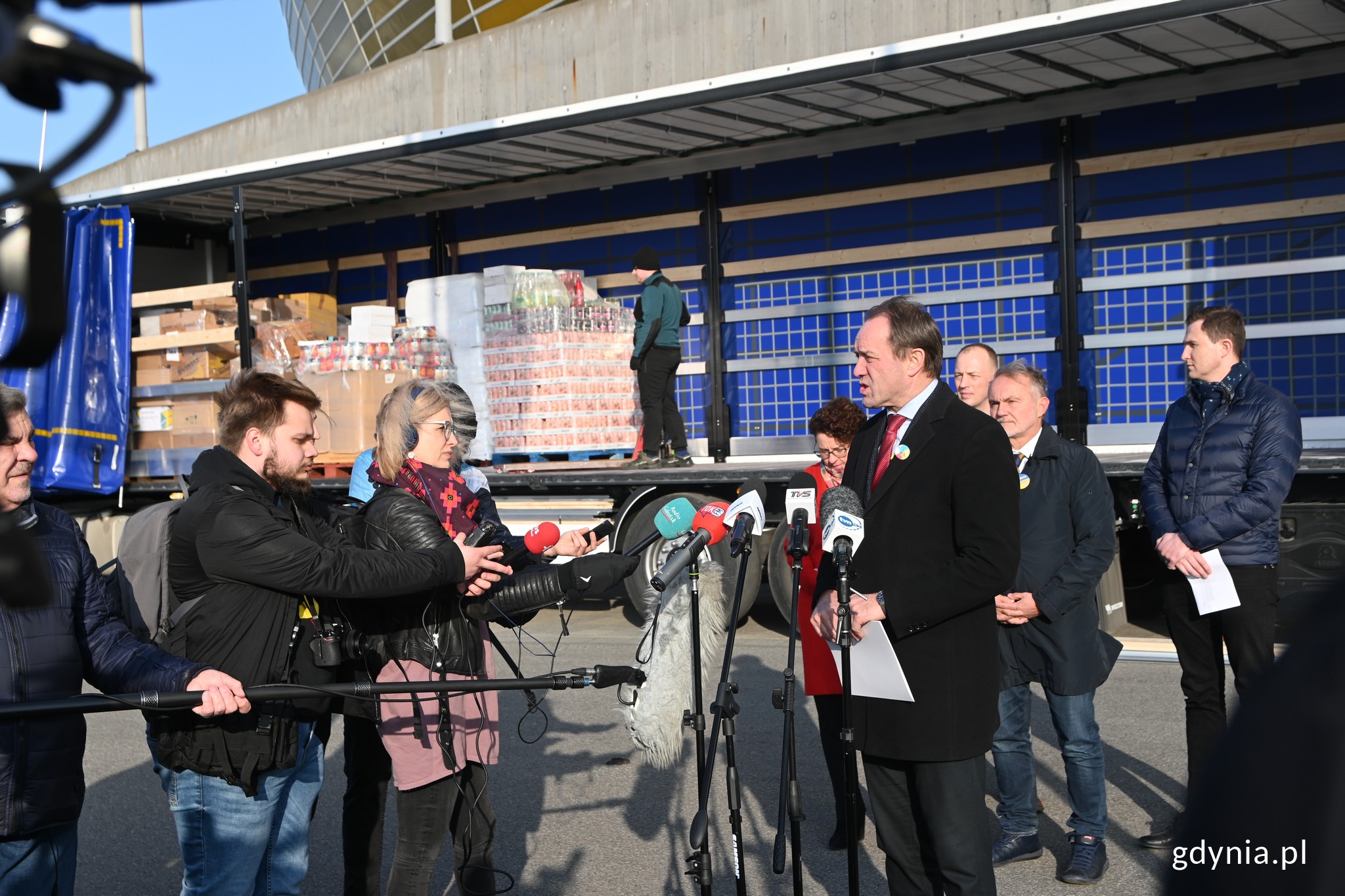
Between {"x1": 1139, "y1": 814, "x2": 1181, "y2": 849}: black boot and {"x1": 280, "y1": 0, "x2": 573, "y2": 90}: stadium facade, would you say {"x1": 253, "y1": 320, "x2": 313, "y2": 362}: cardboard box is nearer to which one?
{"x1": 1139, "y1": 814, "x2": 1181, "y2": 849}: black boot

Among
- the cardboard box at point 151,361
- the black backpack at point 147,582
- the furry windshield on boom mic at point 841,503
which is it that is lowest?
the black backpack at point 147,582

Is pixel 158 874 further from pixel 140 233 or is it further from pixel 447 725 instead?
pixel 140 233

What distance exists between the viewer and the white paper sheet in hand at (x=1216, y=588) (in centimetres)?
480

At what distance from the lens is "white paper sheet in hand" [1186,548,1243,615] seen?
4.80 metres

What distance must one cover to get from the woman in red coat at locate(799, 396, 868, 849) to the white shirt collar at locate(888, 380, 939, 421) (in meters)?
1.17

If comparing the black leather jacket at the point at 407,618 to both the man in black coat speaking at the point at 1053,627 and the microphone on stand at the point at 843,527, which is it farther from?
the man in black coat speaking at the point at 1053,627

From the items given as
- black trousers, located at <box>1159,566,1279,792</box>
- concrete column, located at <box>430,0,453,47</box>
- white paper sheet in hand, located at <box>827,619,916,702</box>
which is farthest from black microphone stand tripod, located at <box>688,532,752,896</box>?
concrete column, located at <box>430,0,453,47</box>

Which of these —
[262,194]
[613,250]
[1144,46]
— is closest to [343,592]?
[1144,46]

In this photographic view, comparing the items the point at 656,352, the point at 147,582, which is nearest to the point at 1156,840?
the point at 147,582

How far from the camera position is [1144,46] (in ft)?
26.5

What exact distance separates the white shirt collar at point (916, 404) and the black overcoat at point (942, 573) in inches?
1.4

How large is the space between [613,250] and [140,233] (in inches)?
210

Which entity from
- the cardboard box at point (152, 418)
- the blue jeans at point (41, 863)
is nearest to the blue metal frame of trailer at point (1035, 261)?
the cardboard box at point (152, 418)

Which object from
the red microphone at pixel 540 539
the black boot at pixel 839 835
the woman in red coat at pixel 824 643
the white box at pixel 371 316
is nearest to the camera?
the red microphone at pixel 540 539
